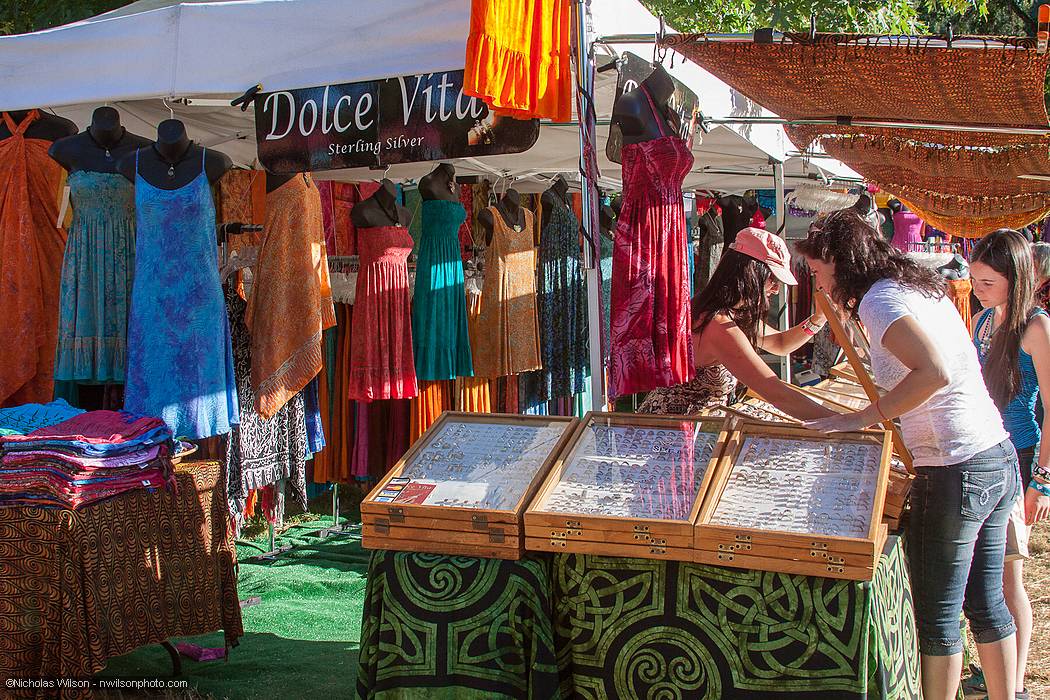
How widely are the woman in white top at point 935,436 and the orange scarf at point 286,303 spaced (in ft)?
7.48

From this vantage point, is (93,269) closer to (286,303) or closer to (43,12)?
(286,303)

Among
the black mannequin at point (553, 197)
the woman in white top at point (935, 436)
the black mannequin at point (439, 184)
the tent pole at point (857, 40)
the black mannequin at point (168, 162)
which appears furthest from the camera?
the black mannequin at point (553, 197)

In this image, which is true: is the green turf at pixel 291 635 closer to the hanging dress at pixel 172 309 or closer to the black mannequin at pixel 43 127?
the hanging dress at pixel 172 309

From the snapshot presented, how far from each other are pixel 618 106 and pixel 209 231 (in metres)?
1.63

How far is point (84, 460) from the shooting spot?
3.04 meters

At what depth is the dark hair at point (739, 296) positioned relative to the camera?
3.27 metres

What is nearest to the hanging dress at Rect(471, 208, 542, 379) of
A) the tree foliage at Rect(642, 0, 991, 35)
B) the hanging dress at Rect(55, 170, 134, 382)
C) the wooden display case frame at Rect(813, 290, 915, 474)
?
the hanging dress at Rect(55, 170, 134, 382)

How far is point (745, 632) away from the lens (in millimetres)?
2254

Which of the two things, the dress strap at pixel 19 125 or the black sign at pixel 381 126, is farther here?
the dress strap at pixel 19 125

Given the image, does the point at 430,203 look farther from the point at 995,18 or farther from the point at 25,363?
the point at 995,18

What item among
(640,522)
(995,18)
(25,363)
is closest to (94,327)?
(25,363)

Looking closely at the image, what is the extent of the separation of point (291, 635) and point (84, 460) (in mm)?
1519

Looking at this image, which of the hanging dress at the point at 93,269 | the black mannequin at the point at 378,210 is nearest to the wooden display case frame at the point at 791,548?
the hanging dress at the point at 93,269

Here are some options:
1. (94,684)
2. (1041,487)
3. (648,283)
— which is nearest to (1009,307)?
(1041,487)
